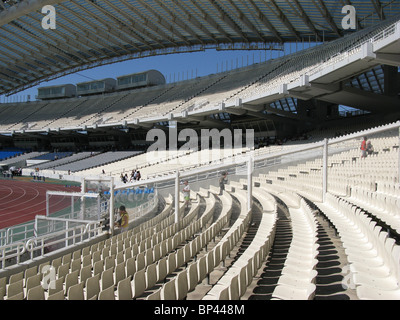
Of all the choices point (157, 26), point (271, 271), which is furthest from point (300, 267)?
point (157, 26)

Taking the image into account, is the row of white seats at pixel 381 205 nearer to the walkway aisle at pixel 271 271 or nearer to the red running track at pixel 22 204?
the walkway aisle at pixel 271 271

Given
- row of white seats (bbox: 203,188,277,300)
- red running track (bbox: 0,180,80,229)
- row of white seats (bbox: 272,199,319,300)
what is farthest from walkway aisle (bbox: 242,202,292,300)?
red running track (bbox: 0,180,80,229)

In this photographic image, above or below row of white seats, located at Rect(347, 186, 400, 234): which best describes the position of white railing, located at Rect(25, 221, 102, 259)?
below

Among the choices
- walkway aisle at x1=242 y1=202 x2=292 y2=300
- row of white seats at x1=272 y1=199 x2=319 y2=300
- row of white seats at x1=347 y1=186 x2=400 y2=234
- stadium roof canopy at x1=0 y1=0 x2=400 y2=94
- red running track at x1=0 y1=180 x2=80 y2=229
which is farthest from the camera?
stadium roof canopy at x1=0 y1=0 x2=400 y2=94

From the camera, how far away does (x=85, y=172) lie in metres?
35.7

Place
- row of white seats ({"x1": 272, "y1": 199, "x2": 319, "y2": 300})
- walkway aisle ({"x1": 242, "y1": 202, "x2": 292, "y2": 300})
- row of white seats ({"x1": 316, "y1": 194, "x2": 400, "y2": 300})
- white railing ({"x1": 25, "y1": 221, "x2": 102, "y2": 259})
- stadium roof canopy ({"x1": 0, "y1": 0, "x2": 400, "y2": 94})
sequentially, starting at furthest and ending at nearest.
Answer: stadium roof canopy ({"x1": 0, "y1": 0, "x2": 400, "y2": 94}) < white railing ({"x1": 25, "y1": 221, "x2": 102, "y2": 259}) < walkway aisle ({"x1": 242, "y1": 202, "x2": 292, "y2": 300}) < row of white seats ({"x1": 272, "y1": 199, "x2": 319, "y2": 300}) < row of white seats ({"x1": 316, "y1": 194, "x2": 400, "y2": 300})

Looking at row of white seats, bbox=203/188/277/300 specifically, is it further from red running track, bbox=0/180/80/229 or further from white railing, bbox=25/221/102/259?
red running track, bbox=0/180/80/229

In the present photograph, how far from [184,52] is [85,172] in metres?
17.3

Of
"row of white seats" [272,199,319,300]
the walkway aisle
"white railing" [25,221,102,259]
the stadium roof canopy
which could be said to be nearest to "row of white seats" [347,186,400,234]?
"row of white seats" [272,199,319,300]

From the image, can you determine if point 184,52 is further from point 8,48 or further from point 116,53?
point 8,48

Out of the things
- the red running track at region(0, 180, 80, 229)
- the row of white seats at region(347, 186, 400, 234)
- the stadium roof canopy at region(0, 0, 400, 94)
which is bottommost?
→ the red running track at region(0, 180, 80, 229)

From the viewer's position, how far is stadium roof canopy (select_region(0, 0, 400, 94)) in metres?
25.5

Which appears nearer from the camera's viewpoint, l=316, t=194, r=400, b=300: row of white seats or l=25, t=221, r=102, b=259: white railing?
l=316, t=194, r=400, b=300: row of white seats

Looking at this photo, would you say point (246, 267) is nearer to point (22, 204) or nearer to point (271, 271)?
point (271, 271)
